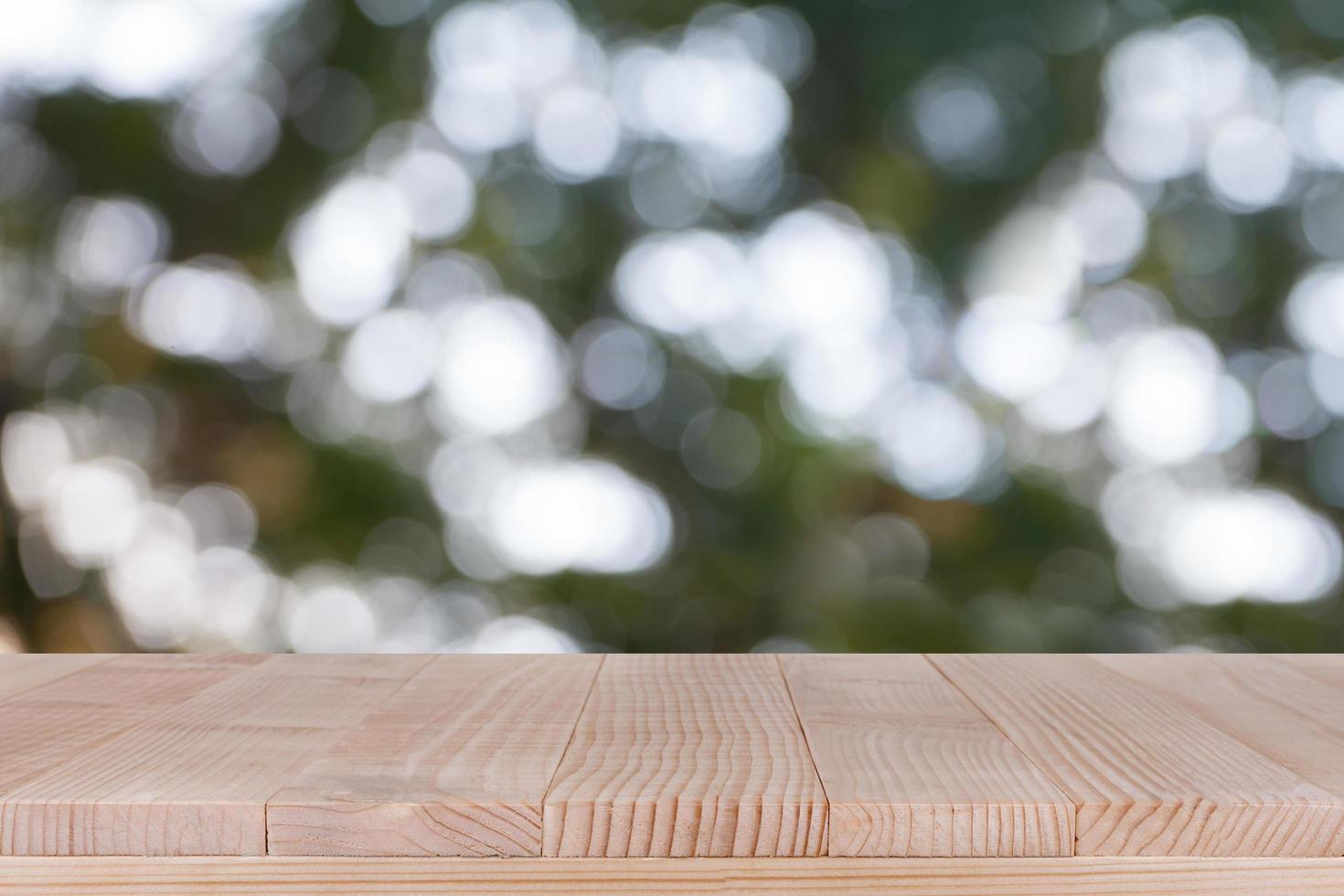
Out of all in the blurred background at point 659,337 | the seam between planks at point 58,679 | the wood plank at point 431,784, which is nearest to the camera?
the wood plank at point 431,784

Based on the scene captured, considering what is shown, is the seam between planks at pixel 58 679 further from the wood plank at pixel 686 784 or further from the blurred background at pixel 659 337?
the blurred background at pixel 659 337

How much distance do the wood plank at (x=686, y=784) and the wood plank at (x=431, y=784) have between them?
12 millimetres

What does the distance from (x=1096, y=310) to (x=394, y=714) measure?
4.36 ft

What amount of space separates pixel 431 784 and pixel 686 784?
3.4 inches

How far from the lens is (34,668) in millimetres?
702

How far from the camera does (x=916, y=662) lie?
72 cm

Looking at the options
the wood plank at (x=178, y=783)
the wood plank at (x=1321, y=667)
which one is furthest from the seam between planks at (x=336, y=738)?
the wood plank at (x=1321, y=667)

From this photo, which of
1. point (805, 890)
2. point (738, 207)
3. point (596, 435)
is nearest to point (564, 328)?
point (596, 435)

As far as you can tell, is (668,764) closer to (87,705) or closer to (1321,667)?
(87,705)

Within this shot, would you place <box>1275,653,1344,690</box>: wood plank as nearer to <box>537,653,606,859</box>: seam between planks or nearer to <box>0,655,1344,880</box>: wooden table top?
<box>0,655,1344,880</box>: wooden table top

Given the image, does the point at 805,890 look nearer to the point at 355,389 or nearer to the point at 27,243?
the point at 355,389

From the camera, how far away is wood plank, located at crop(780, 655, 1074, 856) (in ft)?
1.38

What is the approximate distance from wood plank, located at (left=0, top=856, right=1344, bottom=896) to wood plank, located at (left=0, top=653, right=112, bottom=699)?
0.24m

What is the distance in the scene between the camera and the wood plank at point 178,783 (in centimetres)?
42
